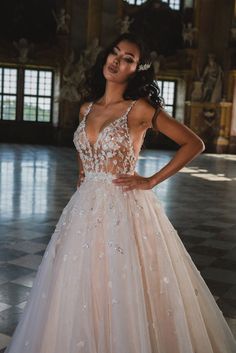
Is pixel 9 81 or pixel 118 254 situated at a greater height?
pixel 9 81

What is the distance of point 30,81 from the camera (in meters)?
28.0

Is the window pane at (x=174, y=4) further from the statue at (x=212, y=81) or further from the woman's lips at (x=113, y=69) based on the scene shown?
the woman's lips at (x=113, y=69)

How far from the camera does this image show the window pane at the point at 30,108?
2798 centimetres

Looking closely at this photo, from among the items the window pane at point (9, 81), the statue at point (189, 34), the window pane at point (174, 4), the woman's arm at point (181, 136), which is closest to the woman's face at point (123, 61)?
the woman's arm at point (181, 136)

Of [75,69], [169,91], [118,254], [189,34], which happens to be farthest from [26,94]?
[118,254]

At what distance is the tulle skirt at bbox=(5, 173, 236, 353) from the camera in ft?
8.93

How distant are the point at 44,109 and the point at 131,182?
26.0 meters

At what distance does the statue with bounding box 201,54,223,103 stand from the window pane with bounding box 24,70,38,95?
8893mm

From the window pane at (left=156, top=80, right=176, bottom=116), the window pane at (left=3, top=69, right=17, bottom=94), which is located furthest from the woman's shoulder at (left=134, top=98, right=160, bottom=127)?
the window pane at (left=156, top=80, right=176, bottom=116)

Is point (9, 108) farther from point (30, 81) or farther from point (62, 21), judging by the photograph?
point (62, 21)

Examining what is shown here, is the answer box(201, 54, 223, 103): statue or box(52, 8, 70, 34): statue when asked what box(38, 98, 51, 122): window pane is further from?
box(201, 54, 223, 103): statue

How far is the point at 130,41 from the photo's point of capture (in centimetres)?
301

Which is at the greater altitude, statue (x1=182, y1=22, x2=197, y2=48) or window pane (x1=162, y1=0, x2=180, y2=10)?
window pane (x1=162, y1=0, x2=180, y2=10)

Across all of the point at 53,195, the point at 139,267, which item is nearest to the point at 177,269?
the point at 139,267
